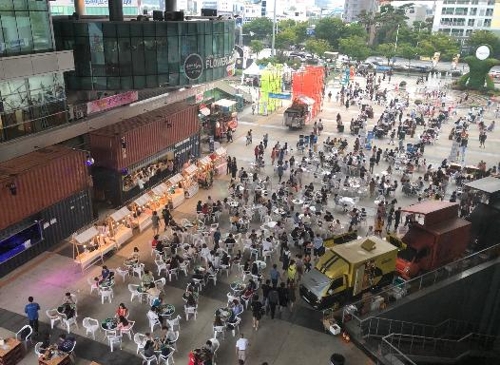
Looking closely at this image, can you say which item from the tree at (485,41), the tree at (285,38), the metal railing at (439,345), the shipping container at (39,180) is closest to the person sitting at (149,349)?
the metal railing at (439,345)

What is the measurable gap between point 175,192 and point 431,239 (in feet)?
44.2

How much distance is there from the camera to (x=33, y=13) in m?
20.0

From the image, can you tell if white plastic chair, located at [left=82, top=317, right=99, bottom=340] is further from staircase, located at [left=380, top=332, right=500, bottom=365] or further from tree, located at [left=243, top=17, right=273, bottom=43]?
tree, located at [left=243, top=17, right=273, bottom=43]

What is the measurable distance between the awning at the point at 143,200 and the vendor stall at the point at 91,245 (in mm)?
2746

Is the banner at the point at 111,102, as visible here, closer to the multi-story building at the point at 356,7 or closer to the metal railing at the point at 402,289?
the metal railing at the point at 402,289

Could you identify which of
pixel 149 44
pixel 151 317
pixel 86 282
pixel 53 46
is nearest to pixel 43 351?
pixel 151 317

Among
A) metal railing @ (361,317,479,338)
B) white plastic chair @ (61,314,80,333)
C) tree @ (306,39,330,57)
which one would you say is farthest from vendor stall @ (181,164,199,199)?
tree @ (306,39,330,57)

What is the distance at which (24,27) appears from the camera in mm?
19766

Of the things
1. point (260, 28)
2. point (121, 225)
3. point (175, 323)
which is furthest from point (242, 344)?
point (260, 28)

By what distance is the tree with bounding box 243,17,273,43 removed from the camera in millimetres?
107188

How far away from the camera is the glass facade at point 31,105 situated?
19.3 metres

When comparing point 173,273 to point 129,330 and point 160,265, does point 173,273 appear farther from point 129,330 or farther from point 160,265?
point 129,330

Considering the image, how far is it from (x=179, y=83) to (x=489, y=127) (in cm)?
2931

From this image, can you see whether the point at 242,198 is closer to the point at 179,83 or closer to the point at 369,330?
the point at 179,83
